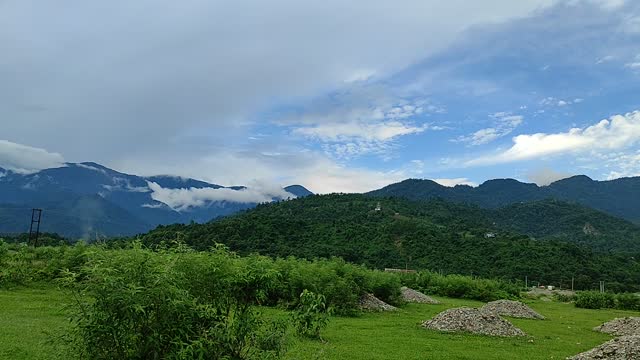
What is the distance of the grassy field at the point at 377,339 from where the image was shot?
15477 mm

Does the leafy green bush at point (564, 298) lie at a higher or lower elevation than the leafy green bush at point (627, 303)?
lower

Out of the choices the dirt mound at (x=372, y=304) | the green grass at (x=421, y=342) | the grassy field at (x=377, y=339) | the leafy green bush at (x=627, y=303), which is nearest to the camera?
the grassy field at (x=377, y=339)

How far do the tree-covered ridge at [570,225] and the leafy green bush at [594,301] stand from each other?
82623mm

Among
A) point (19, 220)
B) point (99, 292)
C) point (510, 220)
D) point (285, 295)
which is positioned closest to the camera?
point (99, 292)

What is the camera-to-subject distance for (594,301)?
50.9 meters

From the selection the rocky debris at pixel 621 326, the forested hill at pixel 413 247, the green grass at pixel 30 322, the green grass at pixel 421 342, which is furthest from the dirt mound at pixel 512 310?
the forested hill at pixel 413 247

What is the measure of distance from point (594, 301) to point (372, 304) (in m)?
31.3

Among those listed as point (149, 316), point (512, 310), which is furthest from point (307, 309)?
point (512, 310)

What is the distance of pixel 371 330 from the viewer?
23109mm

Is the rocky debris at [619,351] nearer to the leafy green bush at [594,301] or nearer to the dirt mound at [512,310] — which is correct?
the dirt mound at [512,310]

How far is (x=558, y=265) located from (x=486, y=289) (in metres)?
39.0

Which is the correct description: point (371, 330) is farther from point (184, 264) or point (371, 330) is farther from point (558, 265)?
point (558, 265)

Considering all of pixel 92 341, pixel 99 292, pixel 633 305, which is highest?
pixel 99 292

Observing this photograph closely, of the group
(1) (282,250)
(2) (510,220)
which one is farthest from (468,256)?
(2) (510,220)
